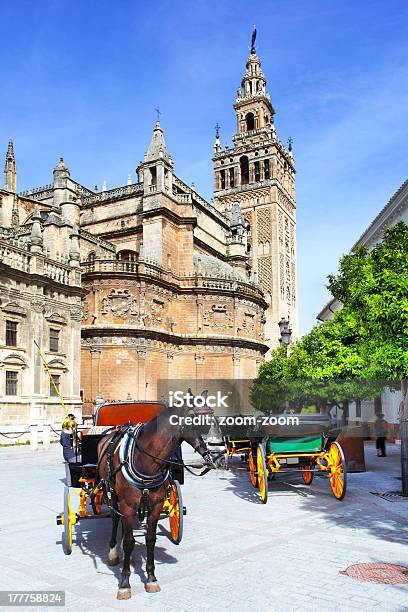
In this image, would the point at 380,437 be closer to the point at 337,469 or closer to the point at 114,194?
the point at 337,469

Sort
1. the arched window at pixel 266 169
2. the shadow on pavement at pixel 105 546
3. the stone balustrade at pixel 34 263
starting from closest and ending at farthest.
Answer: the shadow on pavement at pixel 105 546 < the stone balustrade at pixel 34 263 < the arched window at pixel 266 169

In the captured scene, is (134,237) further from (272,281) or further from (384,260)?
(384,260)

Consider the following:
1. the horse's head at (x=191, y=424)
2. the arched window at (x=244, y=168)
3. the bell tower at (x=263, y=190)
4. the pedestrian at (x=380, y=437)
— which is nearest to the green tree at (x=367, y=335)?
the pedestrian at (x=380, y=437)

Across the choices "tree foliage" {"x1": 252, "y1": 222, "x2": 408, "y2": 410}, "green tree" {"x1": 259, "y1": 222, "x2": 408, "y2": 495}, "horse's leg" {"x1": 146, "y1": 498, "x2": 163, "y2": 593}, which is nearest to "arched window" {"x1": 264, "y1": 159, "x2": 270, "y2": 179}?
"tree foliage" {"x1": 252, "y1": 222, "x2": 408, "y2": 410}

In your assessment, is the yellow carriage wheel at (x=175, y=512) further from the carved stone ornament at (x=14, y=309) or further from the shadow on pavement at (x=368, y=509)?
the carved stone ornament at (x=14, y=309)

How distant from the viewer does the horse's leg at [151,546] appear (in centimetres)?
569

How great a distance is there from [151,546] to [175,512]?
5.38ft

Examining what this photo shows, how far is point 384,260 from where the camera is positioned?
12742 millimetres

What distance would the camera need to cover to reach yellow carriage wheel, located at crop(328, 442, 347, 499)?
33.9 feet

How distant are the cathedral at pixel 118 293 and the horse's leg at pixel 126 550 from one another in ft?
67.4

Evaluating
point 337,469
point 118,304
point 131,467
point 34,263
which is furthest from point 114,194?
point 131,467

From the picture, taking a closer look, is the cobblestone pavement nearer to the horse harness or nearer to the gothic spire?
the horse harness

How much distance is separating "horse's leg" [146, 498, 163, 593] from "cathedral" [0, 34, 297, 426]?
20.6 m

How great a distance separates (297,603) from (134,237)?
39593 mm
